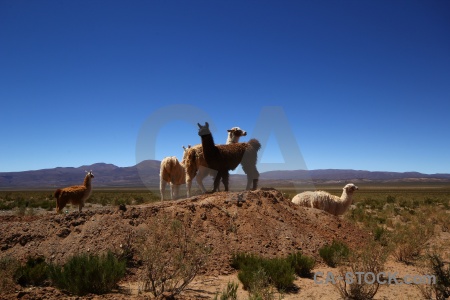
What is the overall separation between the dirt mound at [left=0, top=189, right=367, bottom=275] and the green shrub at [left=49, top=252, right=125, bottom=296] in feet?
5.23

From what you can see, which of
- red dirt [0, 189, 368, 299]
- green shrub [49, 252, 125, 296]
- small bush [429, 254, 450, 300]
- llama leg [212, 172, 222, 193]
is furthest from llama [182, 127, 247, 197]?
small bush [429, 254, 450, 300]

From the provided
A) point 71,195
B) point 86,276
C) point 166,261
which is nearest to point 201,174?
point 71,195

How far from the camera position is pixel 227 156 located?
11141mm

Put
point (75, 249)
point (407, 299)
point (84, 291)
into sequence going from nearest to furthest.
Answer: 1. point (84, 291)
2. point (407, 299)
3. point (75, 249)

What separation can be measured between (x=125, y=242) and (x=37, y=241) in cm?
232

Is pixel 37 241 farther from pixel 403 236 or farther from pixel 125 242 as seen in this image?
pixel 403 236

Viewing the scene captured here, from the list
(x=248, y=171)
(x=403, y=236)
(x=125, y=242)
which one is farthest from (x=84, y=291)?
(x=403, y=236)

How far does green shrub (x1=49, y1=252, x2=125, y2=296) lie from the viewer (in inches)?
239

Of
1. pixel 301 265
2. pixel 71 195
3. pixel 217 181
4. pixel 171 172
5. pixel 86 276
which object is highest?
pixel 171 172

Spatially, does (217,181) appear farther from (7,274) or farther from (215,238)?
(7,274)

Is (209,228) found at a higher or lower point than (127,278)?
higher

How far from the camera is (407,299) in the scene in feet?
21.6

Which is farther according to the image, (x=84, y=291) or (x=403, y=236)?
(x=403, y=236)

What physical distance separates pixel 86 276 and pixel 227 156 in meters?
6.01
